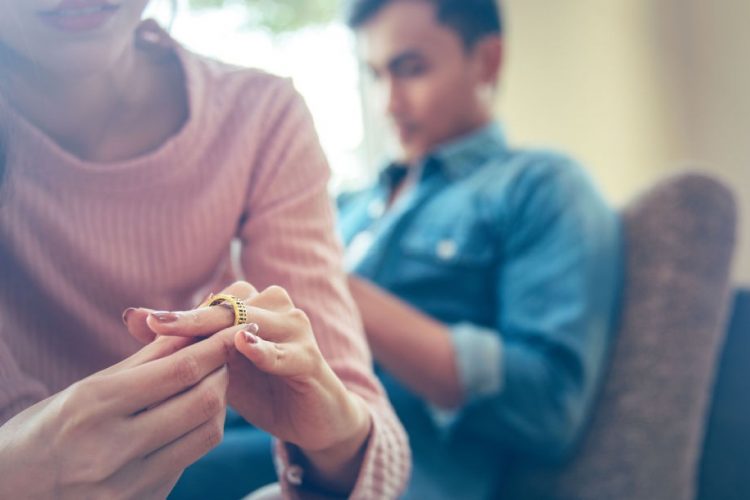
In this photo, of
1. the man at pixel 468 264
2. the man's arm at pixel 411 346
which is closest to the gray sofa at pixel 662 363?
the man at pixel 468 264

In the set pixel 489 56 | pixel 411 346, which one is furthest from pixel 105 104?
pixel 489 56

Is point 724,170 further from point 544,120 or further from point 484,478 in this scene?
point 484,478

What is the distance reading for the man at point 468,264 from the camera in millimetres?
800

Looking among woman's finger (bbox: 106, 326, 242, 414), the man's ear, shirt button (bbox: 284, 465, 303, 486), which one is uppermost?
woman's finger (bbox: 106, 326, 242, 414)

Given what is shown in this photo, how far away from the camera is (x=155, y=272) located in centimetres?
41

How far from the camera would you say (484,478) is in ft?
2.65

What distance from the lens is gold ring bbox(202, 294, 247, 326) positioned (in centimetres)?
31

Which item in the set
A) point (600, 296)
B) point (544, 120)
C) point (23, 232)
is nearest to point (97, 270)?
point (23, 232)

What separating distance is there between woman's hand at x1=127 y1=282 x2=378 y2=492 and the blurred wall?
137cm

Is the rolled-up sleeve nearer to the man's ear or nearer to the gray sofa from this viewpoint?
the gray sofa

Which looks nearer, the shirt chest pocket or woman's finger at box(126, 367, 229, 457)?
woman's finger at box(126, 367, 229, 457)

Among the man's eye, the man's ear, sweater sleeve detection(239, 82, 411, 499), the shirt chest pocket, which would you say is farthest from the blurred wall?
sweater sleeve detection(239, 82, 411, 499)

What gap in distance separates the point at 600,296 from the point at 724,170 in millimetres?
1259

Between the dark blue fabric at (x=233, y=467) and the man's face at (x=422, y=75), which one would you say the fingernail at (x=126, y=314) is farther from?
the man's face at (x=422, y=75)
